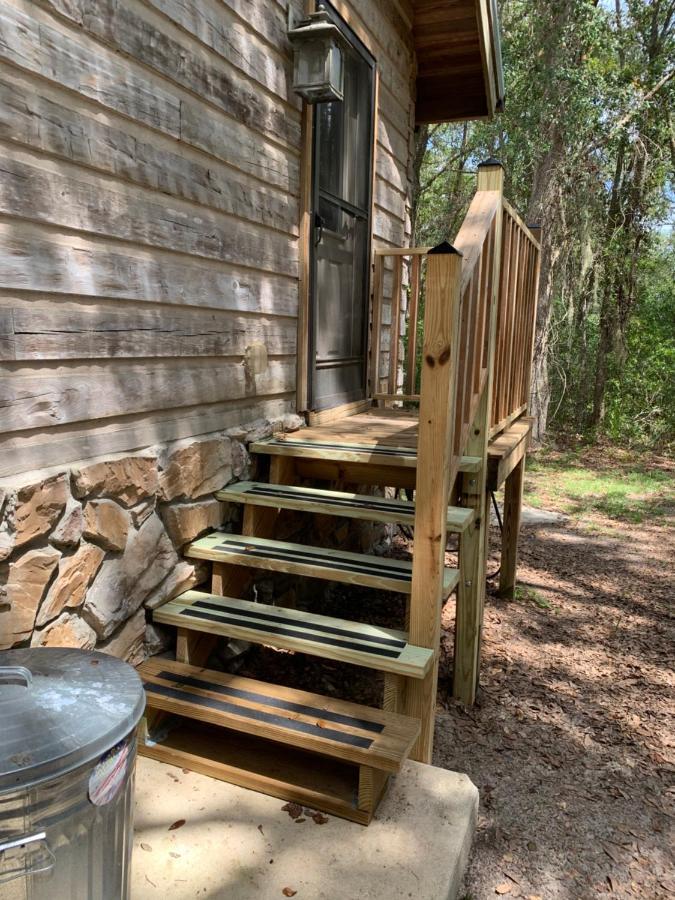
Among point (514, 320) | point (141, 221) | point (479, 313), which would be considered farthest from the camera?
point (514, 320)

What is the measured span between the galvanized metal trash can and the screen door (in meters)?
2.61

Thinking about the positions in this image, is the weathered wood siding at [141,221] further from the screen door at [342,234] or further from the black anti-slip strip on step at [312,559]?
the black anti-slip strip on step at [312,559]

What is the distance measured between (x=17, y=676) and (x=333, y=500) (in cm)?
176

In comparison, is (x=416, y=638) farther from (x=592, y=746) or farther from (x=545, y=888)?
(x=592, y=746)

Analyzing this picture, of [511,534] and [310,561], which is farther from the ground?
[310,561]

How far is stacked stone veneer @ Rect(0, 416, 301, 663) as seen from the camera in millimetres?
1954

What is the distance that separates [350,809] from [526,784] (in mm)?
1160

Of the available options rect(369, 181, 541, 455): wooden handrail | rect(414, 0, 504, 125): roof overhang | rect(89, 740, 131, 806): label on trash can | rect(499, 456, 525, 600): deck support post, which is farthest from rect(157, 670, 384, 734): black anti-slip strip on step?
rect(414, 0, 504, 125): roof overhang

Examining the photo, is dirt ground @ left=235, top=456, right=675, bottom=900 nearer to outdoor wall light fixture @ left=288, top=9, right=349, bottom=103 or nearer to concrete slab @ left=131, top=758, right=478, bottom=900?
concrete slab @ left=131, top=758, right=478, bottom=900

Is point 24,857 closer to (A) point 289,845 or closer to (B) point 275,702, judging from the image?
(A) point 289,845

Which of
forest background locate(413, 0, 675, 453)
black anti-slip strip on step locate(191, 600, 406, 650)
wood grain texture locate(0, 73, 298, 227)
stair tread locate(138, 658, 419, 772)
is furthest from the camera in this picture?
forest background locate(413, 0, 675, 453)

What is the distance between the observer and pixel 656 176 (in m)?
10.2

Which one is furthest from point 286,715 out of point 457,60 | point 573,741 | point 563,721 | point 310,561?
point 457,60

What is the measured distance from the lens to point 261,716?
7.03ft
